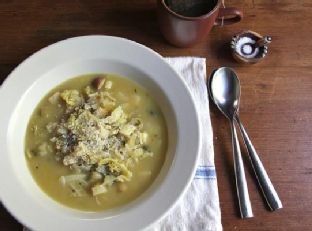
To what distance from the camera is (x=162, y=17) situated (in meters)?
1.50

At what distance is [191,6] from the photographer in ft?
4.88

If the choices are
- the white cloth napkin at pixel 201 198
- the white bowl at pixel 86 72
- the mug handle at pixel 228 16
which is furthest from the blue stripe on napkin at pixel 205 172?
the mug handle at pixel 228 16

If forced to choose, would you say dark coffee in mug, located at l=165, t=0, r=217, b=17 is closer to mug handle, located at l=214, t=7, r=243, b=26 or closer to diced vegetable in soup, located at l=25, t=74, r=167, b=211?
mug handle, located at l=214, t=7, r=243, b=26

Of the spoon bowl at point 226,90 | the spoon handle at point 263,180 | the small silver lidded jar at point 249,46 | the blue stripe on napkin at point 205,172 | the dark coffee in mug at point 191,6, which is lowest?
the spoon handle at point 263,180

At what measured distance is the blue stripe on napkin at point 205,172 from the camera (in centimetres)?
139

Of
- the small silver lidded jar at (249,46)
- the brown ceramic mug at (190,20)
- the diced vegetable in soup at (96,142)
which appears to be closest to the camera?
the diced vegetable in soup at (96,142)

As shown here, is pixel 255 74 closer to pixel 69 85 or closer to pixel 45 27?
pixel 69 85

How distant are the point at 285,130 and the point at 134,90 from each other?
0.51 meters

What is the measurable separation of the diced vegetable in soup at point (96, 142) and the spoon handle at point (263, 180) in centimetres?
27

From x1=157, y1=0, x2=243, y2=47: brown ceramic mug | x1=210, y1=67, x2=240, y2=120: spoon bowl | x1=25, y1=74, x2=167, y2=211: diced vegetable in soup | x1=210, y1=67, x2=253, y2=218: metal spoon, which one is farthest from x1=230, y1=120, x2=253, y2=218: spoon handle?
x1=157, y1=0, x2=243, y2=47: brown ceramic mug

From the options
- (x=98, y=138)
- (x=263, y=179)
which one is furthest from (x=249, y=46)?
(x=98, y=138)

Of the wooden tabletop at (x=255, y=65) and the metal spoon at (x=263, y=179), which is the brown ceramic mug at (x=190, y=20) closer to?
the wooden tabletop at (x=255, y=65)

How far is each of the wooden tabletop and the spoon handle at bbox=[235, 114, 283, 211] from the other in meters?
0.02

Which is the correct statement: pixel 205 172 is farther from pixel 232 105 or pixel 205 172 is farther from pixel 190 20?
pixel 190 20
